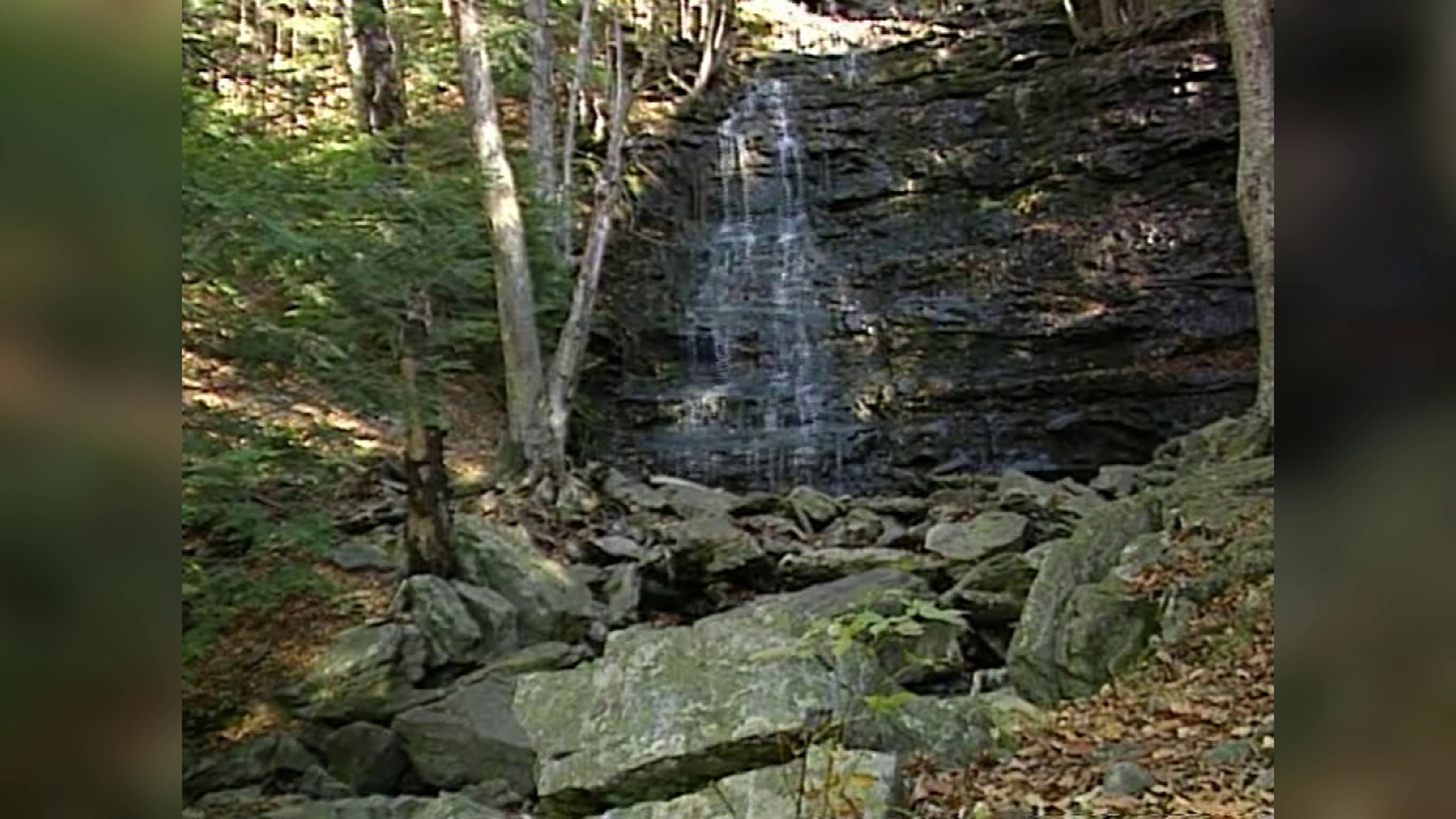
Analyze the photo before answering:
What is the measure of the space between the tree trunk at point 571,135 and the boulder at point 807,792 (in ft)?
22.1

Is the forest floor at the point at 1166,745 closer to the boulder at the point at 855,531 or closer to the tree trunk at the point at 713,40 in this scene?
the boulder at the point at 855,531

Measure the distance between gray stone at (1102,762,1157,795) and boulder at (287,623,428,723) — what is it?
404 cm

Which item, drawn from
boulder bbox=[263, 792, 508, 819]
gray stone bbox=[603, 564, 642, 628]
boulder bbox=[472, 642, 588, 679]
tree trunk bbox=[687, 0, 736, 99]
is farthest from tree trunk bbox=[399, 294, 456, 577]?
tree trunk bbox=[687, 0, 736, 99]

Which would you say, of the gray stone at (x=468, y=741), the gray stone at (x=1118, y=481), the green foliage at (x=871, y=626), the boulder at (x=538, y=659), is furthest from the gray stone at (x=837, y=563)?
the gray stone at (x=468, y=741)

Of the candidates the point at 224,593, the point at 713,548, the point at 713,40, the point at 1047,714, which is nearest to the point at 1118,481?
the point at 713,548

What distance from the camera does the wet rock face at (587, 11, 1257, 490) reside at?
1111 cm

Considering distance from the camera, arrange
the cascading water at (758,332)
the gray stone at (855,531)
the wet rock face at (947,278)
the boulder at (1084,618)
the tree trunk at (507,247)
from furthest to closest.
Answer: the wet rock face at (947,278)
the cascading water at (758,332)
the gray stone at (855,531)
the tree trunk at (507,247)
the boulder at (1084,618)

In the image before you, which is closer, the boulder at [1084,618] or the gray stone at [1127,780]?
the gray stone at [1127,780]

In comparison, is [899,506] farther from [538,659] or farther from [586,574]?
[538,659]

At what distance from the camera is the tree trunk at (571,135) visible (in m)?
10.1

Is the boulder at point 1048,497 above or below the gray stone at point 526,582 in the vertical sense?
above

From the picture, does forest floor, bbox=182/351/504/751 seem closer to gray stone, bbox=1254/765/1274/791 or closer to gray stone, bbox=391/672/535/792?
gray stone, bbox=391/672/535/792
